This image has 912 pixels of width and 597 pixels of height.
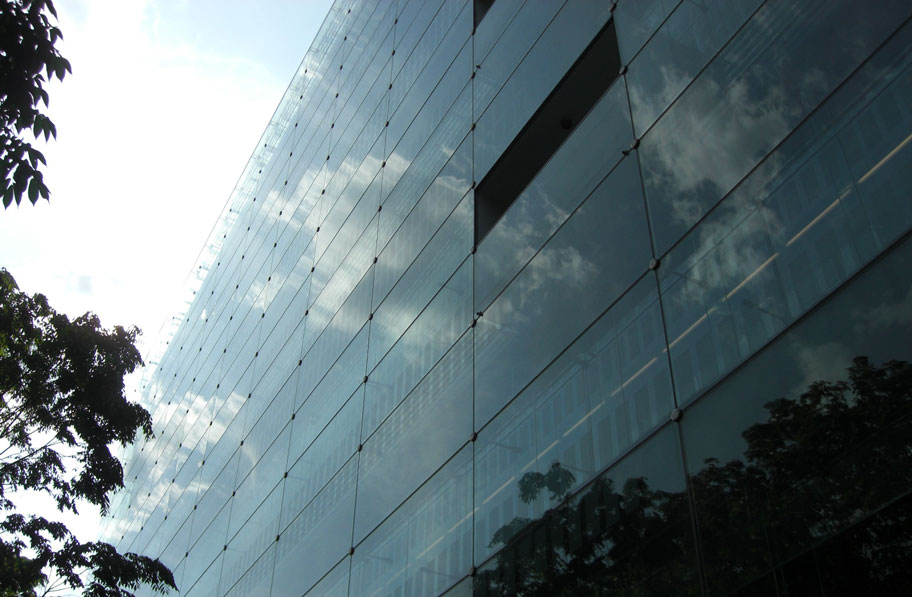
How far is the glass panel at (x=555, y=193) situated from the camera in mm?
8094

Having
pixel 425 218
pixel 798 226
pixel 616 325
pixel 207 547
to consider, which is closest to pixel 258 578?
pixel 207 547

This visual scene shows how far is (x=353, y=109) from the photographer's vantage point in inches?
750

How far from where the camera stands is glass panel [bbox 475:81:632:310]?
8094 millimetres

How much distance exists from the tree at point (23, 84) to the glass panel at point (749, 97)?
5142 millimetres

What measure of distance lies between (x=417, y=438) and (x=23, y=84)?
549 centimetres

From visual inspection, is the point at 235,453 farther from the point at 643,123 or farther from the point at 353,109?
the point at 643,123

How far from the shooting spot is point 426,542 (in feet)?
29.3

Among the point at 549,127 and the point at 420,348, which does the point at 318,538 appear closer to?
the point at 420,348

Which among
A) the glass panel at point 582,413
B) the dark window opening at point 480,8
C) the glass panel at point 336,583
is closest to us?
the glass panel at point 582,413

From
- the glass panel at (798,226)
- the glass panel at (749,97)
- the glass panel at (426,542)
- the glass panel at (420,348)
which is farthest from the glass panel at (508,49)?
the glass panel at (798,226)

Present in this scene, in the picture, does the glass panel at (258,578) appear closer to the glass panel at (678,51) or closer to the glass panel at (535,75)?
the glass panel at (535,75)

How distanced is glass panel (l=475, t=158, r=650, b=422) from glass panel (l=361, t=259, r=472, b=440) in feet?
2.89

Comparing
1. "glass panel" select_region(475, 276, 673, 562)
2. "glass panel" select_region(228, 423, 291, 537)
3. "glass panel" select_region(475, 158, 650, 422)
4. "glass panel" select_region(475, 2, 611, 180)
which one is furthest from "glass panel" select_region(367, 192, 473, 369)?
"glass panel" select_region(228, 423, 291, 537)

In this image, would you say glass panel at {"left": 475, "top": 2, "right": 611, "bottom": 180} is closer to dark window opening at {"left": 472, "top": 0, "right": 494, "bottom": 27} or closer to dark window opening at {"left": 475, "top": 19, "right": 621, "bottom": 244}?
dark window opening at {"left": 475, "top": 19, "right": 621, "bottom": 244}
